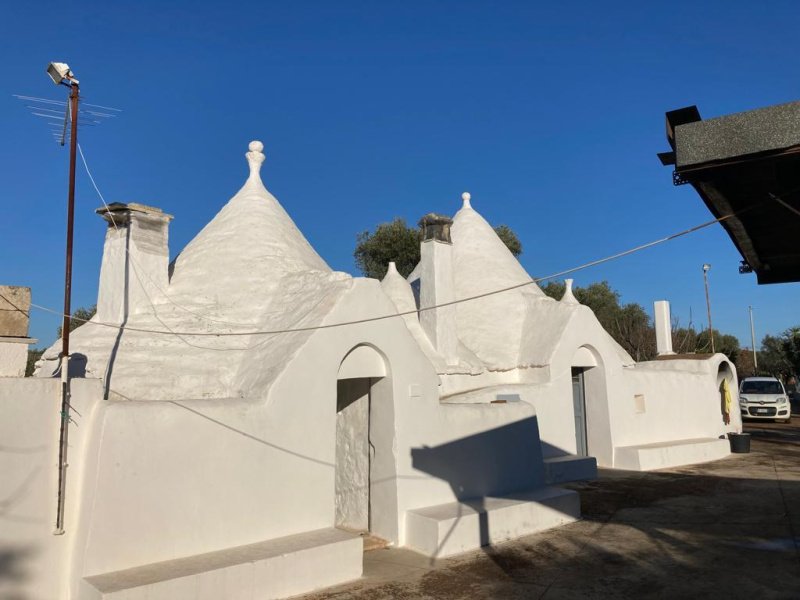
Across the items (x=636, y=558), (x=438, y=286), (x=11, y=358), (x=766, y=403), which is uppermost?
(x=438, y=286)

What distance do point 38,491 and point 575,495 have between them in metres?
6.24

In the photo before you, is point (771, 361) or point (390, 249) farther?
point (771, 361)

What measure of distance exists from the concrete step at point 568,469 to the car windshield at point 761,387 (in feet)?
44.1

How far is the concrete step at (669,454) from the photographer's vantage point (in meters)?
11.6

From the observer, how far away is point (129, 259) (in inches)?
307

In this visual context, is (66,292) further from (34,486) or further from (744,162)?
(744,162)

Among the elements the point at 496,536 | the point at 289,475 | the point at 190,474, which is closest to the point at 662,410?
the point at 496,536

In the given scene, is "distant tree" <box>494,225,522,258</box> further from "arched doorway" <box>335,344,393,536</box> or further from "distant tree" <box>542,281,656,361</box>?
"arched doorway" <box>335,344,393,536</box>

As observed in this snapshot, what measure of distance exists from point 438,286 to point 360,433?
366 centimetres

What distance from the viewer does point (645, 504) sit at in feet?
27.9

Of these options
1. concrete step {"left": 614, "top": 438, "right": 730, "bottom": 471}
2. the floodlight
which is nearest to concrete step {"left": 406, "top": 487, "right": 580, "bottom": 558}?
concrete step {"left": 614, "top": 438, "right": 730, "bottom": 471}

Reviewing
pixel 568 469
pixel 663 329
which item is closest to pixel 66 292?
pixel 568 469

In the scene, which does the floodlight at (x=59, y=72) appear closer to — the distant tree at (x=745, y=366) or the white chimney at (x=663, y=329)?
the white chimney at (x=663, y=329)

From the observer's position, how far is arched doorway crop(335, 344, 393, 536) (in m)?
6.80
